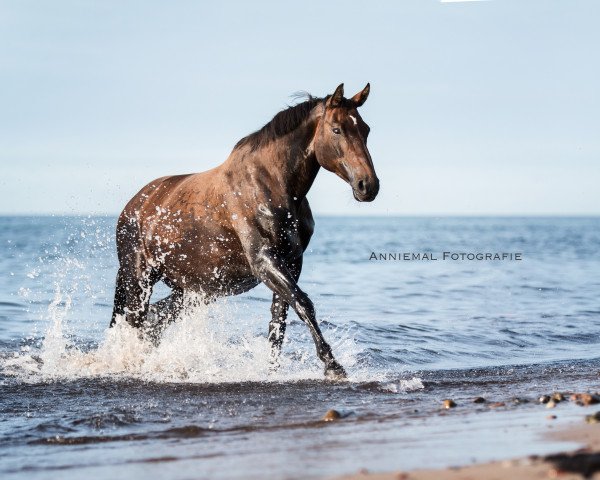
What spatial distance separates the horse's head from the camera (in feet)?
25.1

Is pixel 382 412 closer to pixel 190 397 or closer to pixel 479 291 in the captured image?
pixel 190 397

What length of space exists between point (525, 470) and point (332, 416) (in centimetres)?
217

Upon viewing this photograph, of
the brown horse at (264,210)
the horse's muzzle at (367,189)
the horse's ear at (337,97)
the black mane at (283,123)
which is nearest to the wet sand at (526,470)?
the horse's muzzle at (367,189)

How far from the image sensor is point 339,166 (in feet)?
26.0

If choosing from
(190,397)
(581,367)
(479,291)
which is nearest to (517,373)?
(581,367)

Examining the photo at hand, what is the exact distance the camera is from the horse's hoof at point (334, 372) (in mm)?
7824

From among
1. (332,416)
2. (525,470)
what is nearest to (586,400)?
(332,416)

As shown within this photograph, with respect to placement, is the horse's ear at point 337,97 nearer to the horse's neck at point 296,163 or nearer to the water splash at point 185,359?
the horse's neck at point 296,163

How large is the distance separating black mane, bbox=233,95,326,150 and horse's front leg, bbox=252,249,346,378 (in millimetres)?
1050

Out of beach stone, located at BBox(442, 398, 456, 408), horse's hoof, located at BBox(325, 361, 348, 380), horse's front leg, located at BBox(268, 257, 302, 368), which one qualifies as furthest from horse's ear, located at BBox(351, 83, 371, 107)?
beach stone, located at BBox(442, 398, 456, 408)

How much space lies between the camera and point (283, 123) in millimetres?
8414

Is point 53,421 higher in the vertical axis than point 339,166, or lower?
lower

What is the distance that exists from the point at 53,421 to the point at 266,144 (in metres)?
3.28

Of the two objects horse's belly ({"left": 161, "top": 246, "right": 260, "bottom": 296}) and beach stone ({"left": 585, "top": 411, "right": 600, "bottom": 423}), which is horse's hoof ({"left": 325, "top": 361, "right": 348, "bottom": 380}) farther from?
beach stone ({"left": 585, "top": 411, "right": 600, "bottom": 423})
